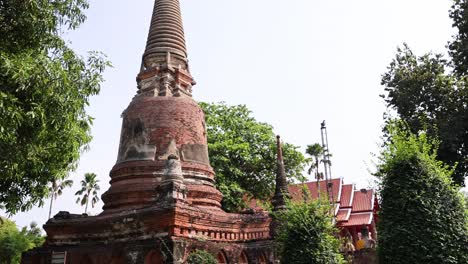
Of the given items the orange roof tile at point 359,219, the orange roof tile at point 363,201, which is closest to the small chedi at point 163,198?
the orange roof tile at point 359,219

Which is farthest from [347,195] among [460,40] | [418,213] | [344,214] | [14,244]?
[14,244]

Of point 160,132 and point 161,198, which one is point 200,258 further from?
point 160,132

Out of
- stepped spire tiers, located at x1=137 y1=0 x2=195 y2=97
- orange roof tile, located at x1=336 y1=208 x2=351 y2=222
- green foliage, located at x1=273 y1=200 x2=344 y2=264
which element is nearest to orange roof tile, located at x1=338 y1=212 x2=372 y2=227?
orange roof tile, located at x1=336 y1=208 x2=351 y2=222

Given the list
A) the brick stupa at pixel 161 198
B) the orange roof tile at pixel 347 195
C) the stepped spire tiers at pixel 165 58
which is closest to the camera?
the brick stupa at pixel 161 198

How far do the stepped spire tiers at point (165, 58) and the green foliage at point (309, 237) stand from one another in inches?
342

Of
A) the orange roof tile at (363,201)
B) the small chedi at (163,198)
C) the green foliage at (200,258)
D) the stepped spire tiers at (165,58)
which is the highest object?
the stepped spire tiers at (165,58)

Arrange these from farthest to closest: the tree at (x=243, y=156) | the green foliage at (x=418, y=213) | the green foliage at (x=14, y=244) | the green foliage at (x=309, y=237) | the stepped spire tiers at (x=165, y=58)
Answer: the green foliage at (x=14, y=244) → the tree at (x=243, y=156) → the stepped spire tiers at (x=165, y=58) → the green foliage at (x=309, y=237) → the green foliage at (x=418, y=213)

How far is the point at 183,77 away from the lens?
59.6 ft

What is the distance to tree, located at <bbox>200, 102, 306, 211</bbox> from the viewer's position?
2348cm

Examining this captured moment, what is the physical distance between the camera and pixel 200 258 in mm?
11305

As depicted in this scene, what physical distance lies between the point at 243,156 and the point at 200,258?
43.3 ft

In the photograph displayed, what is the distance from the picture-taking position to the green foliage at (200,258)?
11242 millimetres

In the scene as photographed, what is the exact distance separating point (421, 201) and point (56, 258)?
11.1 metres

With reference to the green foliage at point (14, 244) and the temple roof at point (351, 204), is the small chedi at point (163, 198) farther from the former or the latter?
the green foliage at point (14, 244)
